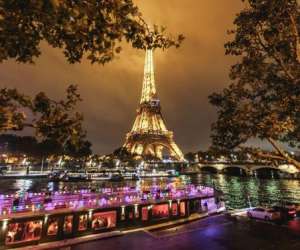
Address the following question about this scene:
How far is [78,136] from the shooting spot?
16.1 ft

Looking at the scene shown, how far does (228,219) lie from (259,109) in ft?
49.5

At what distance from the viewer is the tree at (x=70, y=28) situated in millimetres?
3490

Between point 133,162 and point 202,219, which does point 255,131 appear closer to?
point 202,219

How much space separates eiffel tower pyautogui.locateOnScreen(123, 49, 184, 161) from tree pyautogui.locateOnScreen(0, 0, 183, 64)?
112451 millimetres

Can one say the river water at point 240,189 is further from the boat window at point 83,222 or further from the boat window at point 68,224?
the boat window at point 68,224

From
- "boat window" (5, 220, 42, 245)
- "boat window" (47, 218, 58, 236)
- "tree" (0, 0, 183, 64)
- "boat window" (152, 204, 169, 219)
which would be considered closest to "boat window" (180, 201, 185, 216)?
"boat window" (152, 204, 169, 219)

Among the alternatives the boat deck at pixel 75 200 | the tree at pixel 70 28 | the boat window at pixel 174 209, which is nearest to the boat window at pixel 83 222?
the boat deck at pixel 75 200

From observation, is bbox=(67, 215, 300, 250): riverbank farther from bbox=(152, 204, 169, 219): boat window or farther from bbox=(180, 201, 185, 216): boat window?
bbox=(180, 201, 185, 216): boat window

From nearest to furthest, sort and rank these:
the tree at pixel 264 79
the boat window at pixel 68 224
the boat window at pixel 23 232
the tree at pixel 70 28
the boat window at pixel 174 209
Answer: the tree at pixel 70 28 → the tree at pixel 264 79 → the boat window at pixel 23 232 → the boat window at pixel 68 224 → the boat window at pixel 174 209

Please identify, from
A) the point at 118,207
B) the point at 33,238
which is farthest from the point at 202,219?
the point at 33,238

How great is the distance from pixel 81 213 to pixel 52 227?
199 cm

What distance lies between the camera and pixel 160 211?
2019cm

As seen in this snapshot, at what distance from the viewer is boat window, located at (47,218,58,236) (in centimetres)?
1541

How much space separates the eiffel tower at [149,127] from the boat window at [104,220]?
98769 millimetres
